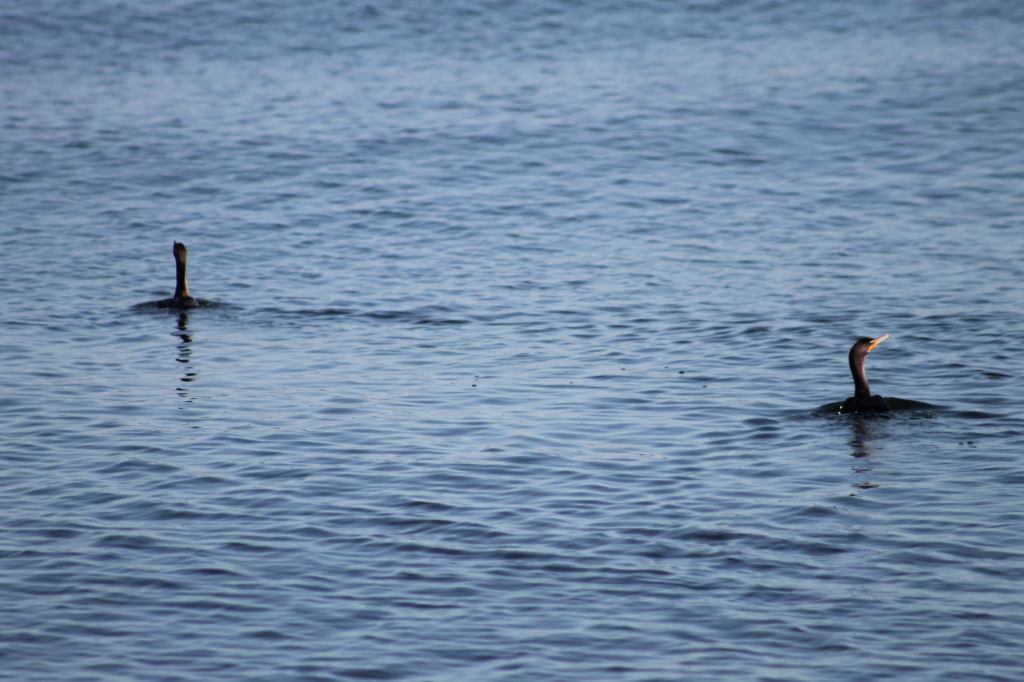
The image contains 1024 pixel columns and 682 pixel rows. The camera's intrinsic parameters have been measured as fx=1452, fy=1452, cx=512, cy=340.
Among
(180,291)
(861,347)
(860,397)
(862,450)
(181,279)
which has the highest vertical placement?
(181,279)

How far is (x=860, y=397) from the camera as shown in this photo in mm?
16750

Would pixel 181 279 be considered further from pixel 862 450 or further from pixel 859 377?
pixel 862 450

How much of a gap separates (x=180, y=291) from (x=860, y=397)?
35.8ft

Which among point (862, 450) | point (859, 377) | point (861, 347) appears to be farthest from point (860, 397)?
point (862, 450)

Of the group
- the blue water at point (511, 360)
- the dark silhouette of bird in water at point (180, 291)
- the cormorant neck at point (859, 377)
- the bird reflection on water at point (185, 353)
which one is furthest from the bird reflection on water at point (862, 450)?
the dark silhouette of bird in water at point (180, 291)

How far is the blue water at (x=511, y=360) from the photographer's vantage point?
11602 millimetres

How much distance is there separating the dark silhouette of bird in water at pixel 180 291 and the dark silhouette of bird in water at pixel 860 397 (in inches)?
413

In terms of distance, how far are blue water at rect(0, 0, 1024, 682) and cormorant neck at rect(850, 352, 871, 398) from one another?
49 cm

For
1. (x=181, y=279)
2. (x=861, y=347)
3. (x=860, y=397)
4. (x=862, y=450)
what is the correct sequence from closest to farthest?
(x=862, y=450) → (x=860, y=397) → (x=861, y=347) → (x=181, y=279)

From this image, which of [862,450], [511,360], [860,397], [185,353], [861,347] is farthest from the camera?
[185,353]

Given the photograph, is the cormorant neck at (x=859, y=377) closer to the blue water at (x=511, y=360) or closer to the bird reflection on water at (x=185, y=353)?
the blue water at (x=511, y=360)

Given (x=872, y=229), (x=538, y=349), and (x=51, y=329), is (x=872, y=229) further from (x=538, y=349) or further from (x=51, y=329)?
(x=51, y=329)

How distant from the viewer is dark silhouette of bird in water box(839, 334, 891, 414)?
656 inches

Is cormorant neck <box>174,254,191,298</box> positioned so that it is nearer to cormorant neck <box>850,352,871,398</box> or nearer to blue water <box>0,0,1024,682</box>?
blue water <box>0,0,1024,682</box>
